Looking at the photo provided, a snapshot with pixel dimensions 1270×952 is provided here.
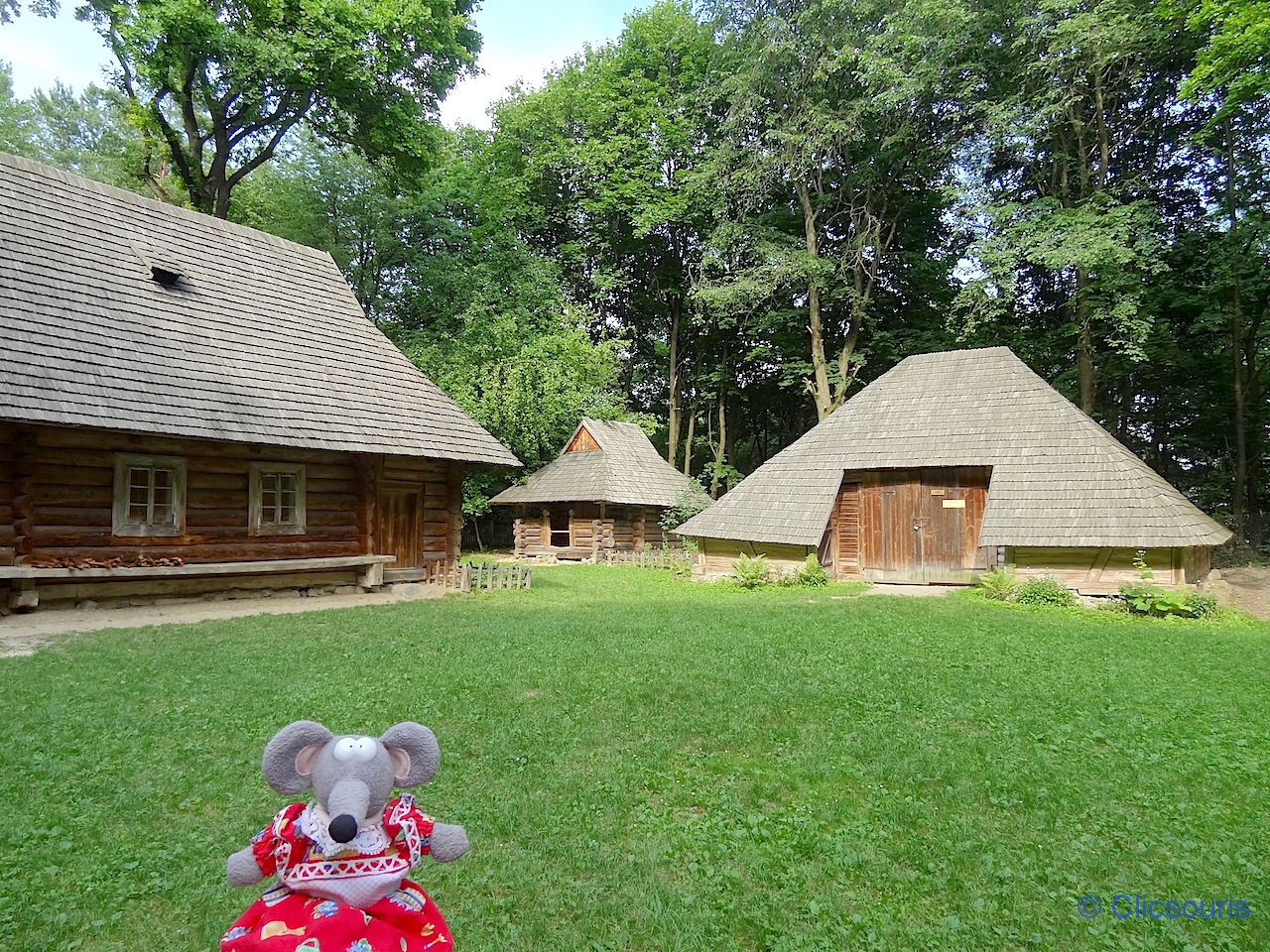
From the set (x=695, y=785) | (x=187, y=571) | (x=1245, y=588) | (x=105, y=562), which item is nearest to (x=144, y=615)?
(x=187, y=571)

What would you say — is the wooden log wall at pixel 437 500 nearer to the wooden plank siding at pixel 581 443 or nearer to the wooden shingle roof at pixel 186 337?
the wooden shingle roof at pixel 186 337

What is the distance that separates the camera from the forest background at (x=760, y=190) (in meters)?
21.2

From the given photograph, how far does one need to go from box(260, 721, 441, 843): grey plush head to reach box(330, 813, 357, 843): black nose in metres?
0.02

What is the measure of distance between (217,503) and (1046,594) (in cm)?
1552

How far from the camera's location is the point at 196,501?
13219 mm

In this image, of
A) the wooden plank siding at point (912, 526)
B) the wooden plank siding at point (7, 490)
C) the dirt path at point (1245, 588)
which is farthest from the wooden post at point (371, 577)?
the dirt path at point (1245, 588)

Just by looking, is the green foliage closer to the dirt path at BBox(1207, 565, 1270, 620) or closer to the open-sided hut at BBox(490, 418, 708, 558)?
the open-sided hut at BBox(490, 418, 708, 558)

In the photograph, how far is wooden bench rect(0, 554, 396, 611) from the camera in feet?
36.5

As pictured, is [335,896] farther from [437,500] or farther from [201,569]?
[437,500]

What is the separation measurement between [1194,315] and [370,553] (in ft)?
83.8

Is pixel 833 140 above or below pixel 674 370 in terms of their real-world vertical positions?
above

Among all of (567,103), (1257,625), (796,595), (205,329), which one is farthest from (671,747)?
(567,103)

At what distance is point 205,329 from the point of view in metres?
14.1

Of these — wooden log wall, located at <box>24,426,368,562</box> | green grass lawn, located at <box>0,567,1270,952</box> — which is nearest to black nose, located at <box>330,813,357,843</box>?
green grass lawn, located at <box>0,567,1270,952</box>
